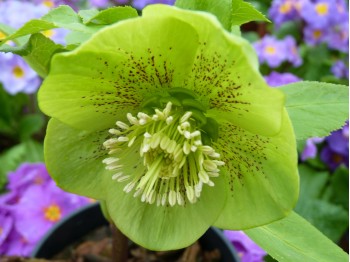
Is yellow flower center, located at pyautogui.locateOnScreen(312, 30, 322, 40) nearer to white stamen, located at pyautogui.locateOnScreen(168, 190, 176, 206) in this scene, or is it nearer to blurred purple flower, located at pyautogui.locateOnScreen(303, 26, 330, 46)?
blurred purple flower, located at pyautogui.locateOnScreen(303, 26, 330, 46)

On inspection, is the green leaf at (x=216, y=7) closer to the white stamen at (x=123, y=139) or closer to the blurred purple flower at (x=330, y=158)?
the white stamen at (x=123, y=139)

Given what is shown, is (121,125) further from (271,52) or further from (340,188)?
(271,52)

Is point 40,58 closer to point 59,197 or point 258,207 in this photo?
point 258,207

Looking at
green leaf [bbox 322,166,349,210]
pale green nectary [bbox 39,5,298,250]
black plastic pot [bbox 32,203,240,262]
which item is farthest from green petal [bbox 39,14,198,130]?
green leaf [bbox 322,166,349,210]

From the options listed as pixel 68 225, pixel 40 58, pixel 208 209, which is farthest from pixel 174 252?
pixel 40 58

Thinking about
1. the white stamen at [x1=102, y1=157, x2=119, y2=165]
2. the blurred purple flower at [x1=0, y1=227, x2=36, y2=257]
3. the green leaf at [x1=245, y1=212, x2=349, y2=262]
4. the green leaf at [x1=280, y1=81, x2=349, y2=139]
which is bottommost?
the blurred purple flower at [x1=0, y1=227, x2=36, y2=257]
